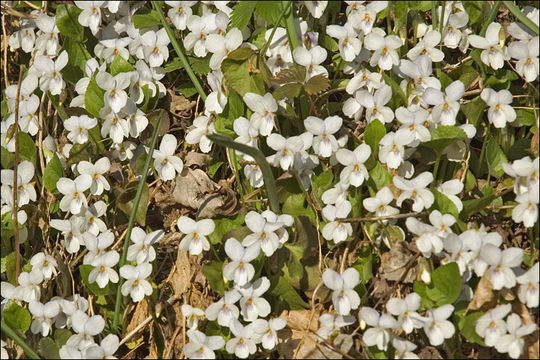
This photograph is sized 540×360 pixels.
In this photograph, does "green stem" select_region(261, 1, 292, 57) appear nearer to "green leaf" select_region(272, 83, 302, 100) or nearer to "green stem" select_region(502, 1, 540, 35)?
"green leaf" select_region(272, 83, 302, 100)

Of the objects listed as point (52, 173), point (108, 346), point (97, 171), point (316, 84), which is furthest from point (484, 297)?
point (52, 173)

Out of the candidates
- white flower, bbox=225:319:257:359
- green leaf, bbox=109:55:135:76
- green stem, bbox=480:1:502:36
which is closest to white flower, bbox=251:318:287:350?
white flower, bbox=225:319:257:359

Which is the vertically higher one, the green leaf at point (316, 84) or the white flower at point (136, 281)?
the green leaf at point (316, 84)

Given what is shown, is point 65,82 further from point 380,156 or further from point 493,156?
point 493,156

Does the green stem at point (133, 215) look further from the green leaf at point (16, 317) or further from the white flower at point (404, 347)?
the white flower at point (404, 347)

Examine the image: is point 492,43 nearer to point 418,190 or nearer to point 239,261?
point 418,190

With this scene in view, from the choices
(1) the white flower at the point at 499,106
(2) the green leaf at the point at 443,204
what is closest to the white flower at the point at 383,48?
(1) the white flower at the point at 499,106

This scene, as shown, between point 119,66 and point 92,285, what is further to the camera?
point 119,66
